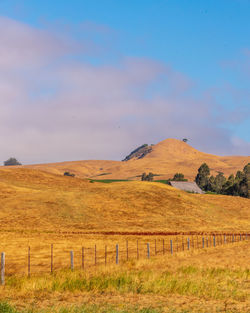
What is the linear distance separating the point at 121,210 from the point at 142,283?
243 feet

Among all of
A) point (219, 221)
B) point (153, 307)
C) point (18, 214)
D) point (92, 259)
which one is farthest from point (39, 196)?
point (153, 307)

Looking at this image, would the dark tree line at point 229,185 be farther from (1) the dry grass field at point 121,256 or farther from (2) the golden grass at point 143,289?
(2) the golden grass at point 143,289

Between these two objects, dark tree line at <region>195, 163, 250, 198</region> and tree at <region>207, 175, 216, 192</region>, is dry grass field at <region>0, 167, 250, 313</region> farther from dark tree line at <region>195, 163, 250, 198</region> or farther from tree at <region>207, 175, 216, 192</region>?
tree at <region>207, 175, 216, 192</region>

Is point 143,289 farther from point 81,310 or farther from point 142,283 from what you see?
point 81,310

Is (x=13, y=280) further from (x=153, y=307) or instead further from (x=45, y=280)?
(x=153, y=307)

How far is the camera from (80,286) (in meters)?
25.2

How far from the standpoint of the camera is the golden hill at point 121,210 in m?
84.1

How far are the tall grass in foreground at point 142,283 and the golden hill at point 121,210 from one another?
161 ft

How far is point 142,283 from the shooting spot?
25.8m

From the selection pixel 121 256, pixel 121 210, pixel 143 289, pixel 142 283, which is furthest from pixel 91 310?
pixel 121 210

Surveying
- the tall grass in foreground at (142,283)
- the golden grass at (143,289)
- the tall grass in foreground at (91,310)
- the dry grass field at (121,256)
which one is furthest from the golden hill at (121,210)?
the tall grass in foreground at (91,310)

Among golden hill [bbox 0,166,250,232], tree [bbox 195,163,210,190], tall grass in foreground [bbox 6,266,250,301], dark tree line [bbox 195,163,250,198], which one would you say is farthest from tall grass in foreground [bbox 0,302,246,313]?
tree [bbox 195,163,210,190]

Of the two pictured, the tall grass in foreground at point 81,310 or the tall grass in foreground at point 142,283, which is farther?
the tall grass in foreground at point 142,283

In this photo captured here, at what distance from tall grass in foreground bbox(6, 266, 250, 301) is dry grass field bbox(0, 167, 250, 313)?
0.18 ft
